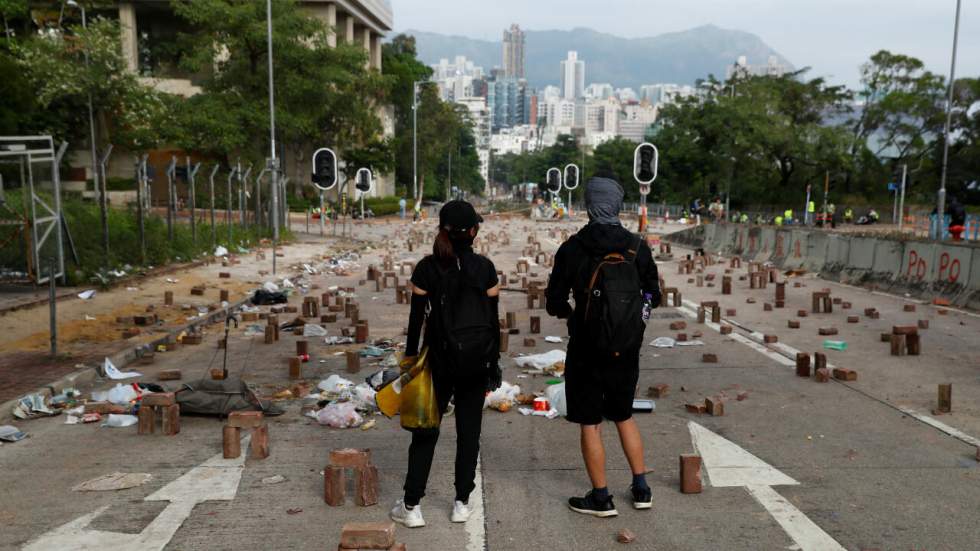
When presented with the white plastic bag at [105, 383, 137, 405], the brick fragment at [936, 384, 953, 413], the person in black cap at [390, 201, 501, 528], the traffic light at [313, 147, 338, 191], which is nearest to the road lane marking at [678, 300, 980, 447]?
the brick fragment at [936, 384, 953, 413]

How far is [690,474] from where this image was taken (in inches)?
203

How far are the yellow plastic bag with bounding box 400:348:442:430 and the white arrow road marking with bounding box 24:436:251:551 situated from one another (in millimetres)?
1347

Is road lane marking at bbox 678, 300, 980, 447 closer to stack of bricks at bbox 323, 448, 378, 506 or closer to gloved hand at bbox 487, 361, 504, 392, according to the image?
gloved hand at bbox 487, 361, 504, 392

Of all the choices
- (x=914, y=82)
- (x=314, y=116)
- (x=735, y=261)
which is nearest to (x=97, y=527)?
(x=735, y=261)

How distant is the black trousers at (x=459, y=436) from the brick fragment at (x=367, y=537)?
53cm

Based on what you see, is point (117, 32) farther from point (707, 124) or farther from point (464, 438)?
point (464, 438)

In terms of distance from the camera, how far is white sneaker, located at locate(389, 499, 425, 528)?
4.68 meters

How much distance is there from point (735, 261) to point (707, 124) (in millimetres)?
43992

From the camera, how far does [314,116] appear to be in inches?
1499

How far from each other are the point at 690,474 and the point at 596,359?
1036mm

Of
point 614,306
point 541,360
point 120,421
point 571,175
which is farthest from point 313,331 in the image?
point 571,175

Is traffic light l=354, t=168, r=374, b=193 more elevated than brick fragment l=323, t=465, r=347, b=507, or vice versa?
traffic light l=354, t=168, r=374, b=193

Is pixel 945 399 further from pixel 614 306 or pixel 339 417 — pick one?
pixel 339 417

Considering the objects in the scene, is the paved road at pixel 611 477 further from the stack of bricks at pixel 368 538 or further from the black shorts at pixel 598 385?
the black shorts at pixel 598 385
